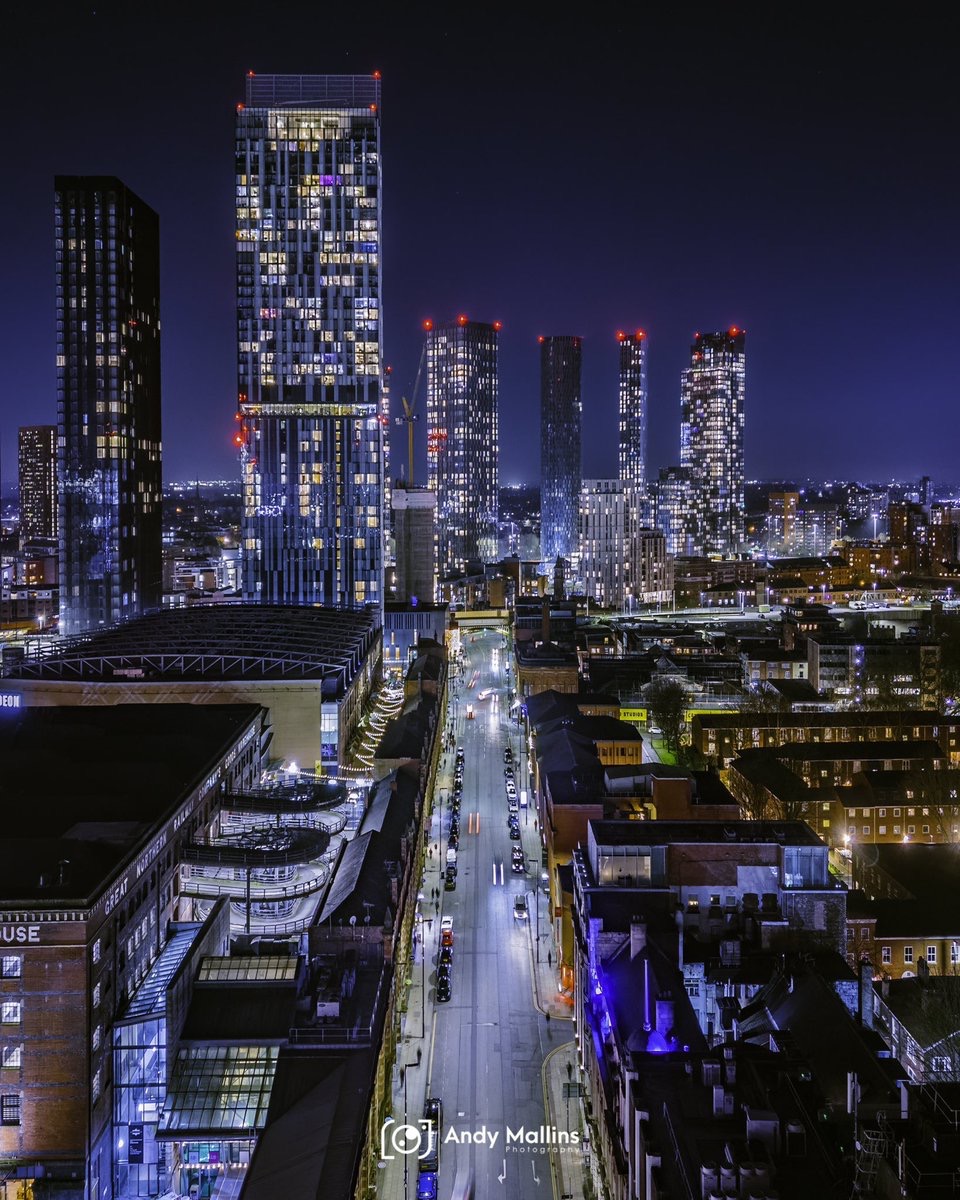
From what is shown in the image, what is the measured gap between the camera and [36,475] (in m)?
194

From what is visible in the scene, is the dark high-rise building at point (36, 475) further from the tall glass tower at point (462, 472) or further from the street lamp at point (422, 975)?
the street lamp at point (422, 975)

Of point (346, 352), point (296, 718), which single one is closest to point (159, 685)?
point (296, 718)

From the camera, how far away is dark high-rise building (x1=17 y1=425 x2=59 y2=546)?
188 meters

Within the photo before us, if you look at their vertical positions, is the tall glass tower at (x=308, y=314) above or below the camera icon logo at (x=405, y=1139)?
above

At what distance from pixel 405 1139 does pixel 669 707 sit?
151 ft

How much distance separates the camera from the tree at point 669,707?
68062 millimetres

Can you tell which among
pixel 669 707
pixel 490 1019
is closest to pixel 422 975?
pixel 490 1019

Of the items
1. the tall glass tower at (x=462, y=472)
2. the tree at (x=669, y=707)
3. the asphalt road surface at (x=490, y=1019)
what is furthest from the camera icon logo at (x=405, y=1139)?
the tall glass tower at (x=462, y=472)

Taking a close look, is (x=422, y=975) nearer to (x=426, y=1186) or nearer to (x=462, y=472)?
(x=426, y=1186)

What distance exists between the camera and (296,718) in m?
58.1

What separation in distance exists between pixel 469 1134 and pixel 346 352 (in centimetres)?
6988

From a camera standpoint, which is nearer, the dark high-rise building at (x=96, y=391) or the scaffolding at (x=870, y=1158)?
the scaffolding at (x=870, y=1158)

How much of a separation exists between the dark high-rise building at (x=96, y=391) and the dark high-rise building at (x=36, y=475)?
90.7 m

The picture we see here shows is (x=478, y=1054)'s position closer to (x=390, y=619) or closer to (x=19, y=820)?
(x=19, y=820)
